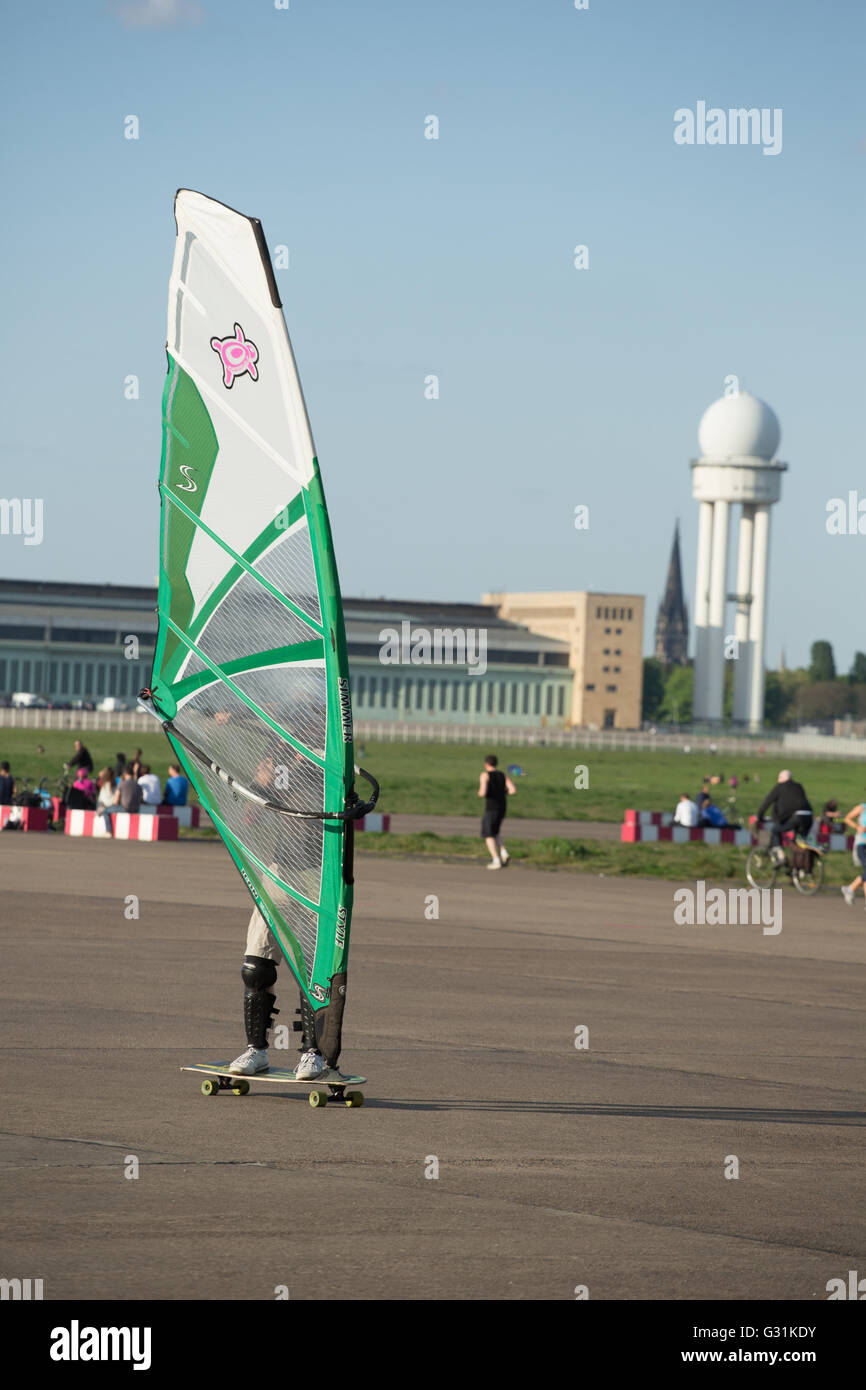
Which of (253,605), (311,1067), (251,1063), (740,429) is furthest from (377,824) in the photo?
(740,429)

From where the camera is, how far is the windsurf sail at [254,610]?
383 inches

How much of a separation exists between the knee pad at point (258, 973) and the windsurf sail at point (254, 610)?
0.34 m

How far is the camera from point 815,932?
21.8m

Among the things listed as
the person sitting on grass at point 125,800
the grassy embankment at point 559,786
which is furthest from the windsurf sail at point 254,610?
the person sitting on grass at point 125,800

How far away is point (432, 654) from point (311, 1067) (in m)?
162

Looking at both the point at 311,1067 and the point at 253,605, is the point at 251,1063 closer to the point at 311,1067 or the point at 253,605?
the point at 311,1067

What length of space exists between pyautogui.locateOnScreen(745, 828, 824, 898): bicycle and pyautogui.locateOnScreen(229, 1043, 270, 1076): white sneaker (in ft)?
61.0

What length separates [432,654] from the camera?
6777 inches

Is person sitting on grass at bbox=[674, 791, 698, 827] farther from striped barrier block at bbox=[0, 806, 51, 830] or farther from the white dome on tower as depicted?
the white dome on tower

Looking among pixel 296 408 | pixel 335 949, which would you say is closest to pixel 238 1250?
pixel 335 949

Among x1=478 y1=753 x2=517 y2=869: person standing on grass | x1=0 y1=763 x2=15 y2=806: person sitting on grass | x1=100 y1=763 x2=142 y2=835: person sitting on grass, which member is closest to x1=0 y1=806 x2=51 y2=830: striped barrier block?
x1=100 y1=763 x2=142 y2=835: person sitting on grass

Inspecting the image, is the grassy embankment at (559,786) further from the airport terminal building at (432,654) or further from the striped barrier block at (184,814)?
the airport terminal building at (432,654)
